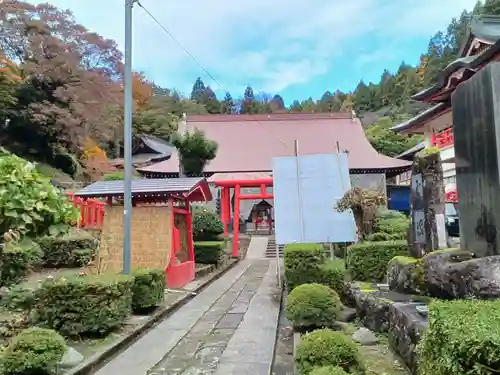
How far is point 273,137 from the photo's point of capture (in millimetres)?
29703

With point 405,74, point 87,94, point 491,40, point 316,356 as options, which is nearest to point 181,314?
point 316,356

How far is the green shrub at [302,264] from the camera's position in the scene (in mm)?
8367

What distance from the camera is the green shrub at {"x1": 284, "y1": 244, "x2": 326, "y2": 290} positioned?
8.37 metres

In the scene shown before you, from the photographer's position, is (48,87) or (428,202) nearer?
(428,202)

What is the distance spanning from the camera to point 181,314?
8.17 metres

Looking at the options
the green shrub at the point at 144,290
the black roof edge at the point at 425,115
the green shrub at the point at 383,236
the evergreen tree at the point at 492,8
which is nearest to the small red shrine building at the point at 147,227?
the green shrub at the point at 144,290

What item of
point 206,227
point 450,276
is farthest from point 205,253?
point 450,276

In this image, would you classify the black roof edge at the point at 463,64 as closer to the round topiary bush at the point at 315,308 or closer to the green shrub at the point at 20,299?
the round topiary bush at the point at 315,308

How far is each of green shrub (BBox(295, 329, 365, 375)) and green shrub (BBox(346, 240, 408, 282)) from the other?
4885 mm

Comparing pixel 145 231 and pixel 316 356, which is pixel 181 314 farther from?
pixel 316 356

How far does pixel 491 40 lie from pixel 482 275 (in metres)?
13.9

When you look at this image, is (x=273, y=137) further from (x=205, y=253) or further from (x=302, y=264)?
(x=302, y=264)

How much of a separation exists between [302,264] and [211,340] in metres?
2.65

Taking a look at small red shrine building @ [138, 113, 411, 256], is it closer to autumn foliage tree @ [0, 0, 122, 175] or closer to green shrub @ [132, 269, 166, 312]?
autumn foliage tree @ [0, 0, 122, 175]
